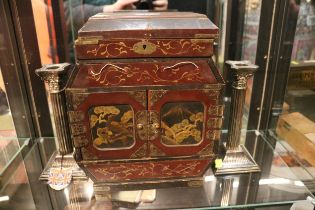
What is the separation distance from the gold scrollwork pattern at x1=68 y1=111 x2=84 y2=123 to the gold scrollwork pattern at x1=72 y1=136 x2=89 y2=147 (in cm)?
6

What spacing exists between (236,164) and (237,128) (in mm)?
153

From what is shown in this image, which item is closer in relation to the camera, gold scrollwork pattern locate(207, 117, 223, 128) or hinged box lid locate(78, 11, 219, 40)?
hinged box lid locate(78, 11, 219, 40)

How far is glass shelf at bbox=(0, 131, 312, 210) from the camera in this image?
1.01 meters

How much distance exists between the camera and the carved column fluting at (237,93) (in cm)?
102

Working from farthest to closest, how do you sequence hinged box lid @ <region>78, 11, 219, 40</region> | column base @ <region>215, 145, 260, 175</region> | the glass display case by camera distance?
column base @ <region>215, 145, 260, 175</region>, the glass display case, hinged box lid @ <region>78, 11, 219, 40</region>

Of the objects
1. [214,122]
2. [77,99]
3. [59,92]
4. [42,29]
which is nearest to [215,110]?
[214,122]

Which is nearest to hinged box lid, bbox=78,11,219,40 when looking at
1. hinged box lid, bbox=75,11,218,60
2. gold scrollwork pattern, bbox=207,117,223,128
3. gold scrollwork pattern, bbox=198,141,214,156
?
hinged box lid, bbox=75,11,218,60

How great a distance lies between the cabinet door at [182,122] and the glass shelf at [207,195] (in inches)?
6.7

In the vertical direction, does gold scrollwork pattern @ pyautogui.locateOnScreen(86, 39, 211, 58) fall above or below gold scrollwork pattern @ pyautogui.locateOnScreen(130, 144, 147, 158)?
above

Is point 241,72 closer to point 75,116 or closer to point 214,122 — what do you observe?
point 214,122

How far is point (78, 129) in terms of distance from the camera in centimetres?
93

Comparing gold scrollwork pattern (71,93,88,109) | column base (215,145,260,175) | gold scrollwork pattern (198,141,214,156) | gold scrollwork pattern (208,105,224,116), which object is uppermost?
gold scrollwork pattern (71,93,88,109)

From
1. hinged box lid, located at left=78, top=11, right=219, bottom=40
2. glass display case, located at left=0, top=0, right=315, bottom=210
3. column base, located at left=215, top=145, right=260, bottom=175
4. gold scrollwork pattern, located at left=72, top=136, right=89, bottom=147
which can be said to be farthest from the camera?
column base, located at left=215, top=145, right=260, bottom=175

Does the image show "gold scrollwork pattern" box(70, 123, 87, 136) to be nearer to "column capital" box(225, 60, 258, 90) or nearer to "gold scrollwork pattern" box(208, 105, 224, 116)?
"gold scrollwork pattern" box(208, 105, 224, 116)
